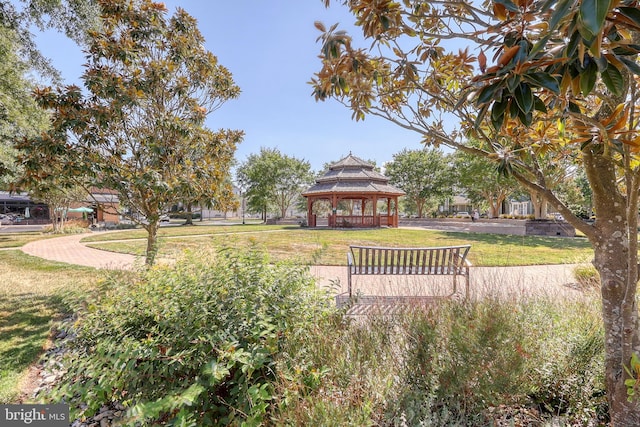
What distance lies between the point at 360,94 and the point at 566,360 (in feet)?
10.4

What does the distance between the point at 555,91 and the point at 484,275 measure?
6.03m

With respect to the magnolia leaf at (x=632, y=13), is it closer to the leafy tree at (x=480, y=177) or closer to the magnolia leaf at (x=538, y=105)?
the magnolia leaf at (x=538, y=105)

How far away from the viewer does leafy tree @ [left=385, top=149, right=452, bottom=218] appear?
1385 inches

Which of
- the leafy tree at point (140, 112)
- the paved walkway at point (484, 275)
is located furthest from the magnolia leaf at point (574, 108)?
the leafy tree at point (140, 112)

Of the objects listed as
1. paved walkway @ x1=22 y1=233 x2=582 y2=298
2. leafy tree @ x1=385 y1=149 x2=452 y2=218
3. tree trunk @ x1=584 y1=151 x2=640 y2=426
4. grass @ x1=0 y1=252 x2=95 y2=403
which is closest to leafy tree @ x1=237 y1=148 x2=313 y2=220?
leafy tree @ x1=385 y1=149 x2=452 y2=218

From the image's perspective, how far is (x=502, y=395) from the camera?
2094mm

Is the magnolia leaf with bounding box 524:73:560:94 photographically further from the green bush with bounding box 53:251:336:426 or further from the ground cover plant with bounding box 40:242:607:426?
the green bush with bounding box 53:251:336:426

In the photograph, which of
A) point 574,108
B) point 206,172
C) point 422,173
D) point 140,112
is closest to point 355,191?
point 422,173

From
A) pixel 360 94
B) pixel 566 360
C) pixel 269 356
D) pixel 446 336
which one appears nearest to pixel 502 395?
pixel 446 336

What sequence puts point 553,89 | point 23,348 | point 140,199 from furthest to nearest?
point 140,199 → point 23,348 → point 553,89

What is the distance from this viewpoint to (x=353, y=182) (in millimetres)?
24438

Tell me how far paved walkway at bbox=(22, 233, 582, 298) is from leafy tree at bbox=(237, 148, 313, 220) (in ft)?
84.6

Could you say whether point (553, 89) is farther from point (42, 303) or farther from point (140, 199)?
point (42, 303)

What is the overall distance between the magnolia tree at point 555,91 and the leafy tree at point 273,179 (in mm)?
34843
